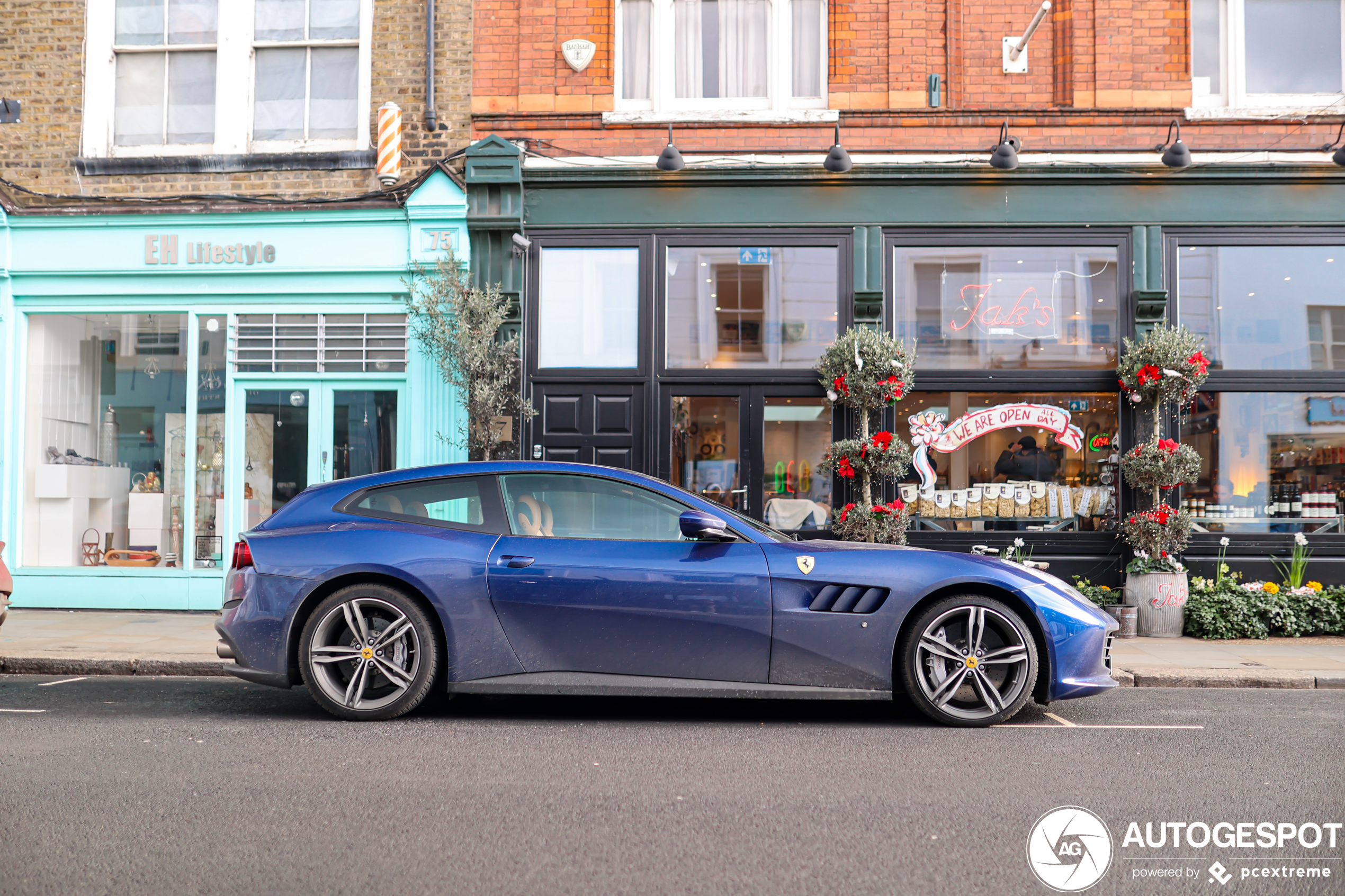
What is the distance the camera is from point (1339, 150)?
10125 mm

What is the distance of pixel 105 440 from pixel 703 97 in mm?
7645

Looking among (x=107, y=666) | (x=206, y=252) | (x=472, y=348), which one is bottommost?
(x=107, y=666)

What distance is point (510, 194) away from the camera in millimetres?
10727

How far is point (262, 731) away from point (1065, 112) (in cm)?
959

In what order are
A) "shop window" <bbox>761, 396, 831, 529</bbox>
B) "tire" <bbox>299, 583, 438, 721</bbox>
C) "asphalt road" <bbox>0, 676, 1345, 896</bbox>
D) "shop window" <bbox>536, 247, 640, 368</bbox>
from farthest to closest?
1. "shop window" <bbox>536, 247, 640, 368</bbox>
2. "shop window" <bbox>761, 396, 831, 529</bbox>
3. "tire" <bbox>299, 583, 438, 721</bbox>
4. "asphalt road" <bbox>0, 676, 1345, 896</bbox>

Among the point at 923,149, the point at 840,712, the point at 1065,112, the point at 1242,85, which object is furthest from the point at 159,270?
the point at 1242,85

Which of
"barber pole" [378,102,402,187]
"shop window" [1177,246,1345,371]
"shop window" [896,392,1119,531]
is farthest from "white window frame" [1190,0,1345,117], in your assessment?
"barber pole" [378,102,402,187]

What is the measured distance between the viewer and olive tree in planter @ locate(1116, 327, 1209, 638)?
951 cm

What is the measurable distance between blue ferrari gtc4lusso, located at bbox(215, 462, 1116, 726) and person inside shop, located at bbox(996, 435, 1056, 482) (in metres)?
5.07

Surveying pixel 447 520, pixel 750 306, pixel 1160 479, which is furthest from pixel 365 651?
pixel 1160 479

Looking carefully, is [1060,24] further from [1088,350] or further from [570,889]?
[570,889]

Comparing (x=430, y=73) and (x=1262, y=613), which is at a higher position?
(x=430, y=73)

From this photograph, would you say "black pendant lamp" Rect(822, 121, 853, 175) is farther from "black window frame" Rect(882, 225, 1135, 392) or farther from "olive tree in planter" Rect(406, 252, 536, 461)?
"olive tree in planter" Rect(406, 252, 536, 461)

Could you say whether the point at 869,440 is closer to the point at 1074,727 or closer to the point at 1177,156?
the point at 1177,156
